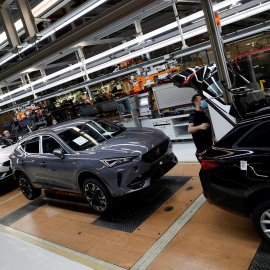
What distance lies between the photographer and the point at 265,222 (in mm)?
2758

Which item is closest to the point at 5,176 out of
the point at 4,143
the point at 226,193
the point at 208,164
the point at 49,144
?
the point at 4,143

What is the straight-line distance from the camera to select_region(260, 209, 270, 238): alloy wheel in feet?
8.95

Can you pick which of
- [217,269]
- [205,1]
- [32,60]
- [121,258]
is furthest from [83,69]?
[217,269]

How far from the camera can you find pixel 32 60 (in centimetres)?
607

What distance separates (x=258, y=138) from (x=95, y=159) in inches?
100

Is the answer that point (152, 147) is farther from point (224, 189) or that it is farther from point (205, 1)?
point (205, 1)

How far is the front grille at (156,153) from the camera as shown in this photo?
447cm

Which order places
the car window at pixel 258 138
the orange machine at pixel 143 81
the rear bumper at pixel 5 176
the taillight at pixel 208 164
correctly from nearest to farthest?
the car window at pixel 258 138, the taillight at pixel 208 164, the rear bumper at pixel 5 176, the orange machine at pixel 143 81

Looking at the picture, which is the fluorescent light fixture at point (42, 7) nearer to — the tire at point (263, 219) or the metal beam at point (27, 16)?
the metal beam at point (27, 16)

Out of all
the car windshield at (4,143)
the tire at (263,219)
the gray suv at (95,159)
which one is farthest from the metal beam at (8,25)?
the tire at (263,219)

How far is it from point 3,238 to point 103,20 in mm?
4053

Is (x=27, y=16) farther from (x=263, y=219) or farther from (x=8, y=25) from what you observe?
(x=263, y=219)

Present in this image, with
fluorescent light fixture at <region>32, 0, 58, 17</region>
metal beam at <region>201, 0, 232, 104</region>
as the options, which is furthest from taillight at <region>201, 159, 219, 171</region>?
fluorescent light fixture at <region>32, 0, 58, 17</region>

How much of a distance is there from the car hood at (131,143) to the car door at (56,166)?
54cm
